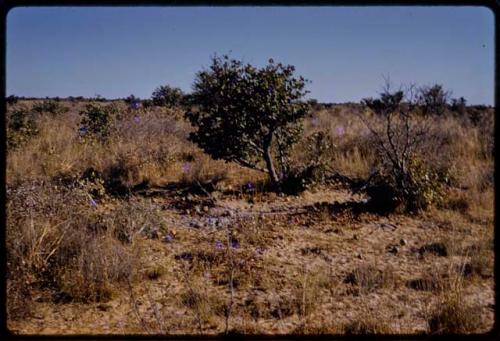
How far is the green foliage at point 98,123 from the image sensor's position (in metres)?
9.82

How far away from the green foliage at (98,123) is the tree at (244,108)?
363 cm

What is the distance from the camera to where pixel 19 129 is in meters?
9.20

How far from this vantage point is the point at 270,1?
2443 mm

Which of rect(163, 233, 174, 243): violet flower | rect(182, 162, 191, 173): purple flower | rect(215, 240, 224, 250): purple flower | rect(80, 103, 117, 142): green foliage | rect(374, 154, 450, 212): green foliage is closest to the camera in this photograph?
rect(215, 240, 224, 250): purple flower

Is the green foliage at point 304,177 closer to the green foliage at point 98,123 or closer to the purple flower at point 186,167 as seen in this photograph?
the purple flower at point 186,167

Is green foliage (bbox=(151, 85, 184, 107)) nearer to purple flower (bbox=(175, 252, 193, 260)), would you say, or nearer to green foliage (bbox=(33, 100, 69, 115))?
green foliage (bbox=(33, 100, 69, 115))

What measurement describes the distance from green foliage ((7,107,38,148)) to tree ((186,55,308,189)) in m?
3.60

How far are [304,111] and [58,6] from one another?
4.89 meters

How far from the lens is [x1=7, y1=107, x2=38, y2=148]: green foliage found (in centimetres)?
819

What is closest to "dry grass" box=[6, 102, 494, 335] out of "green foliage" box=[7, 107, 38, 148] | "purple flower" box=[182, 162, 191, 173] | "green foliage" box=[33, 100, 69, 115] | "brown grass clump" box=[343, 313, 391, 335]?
"brown grass clump" box=[343, 313, 391, 335]

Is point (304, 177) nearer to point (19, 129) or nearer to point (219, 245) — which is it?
point (219, 245)

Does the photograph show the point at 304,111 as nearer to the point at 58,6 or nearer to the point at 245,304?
the point at 245,304

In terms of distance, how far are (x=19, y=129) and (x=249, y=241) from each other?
6.66 meters

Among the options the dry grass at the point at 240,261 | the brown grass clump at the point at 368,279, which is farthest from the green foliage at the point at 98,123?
the brown grass clump at the point at 368,279
